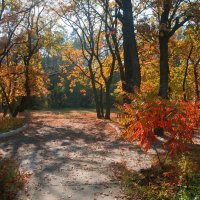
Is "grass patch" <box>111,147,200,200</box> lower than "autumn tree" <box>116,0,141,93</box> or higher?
lower

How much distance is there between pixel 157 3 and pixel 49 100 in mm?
49292

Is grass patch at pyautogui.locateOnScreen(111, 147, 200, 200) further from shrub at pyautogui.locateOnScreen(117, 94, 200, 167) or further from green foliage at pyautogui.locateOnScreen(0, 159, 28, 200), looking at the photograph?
green foliage at pyautogui.locateOnScreen(0, 159, 28, 200)

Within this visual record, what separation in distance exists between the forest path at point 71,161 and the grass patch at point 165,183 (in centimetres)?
31

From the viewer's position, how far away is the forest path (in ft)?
23.8

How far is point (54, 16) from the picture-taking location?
1190 inches

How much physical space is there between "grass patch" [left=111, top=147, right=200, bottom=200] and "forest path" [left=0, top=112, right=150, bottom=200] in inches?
12.1

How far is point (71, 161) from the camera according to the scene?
10.3 metres

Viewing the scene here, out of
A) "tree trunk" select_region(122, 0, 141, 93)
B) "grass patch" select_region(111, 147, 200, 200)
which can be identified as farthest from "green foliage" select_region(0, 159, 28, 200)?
"tree trunk" select_region(122, 0, 141, 93)

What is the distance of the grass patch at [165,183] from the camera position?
6449 mm

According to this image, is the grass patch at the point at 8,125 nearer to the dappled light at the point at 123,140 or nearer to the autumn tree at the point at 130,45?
the dappled light at the point at 123,140

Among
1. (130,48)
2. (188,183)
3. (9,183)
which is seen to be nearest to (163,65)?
(130,48)

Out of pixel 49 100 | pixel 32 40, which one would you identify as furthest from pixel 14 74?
pixel 49 100

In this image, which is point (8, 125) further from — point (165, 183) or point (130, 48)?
point (165, 183)

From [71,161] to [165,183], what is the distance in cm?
392
